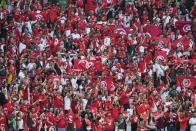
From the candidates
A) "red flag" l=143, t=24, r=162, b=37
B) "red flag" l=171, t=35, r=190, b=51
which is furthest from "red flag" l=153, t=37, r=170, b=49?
"red flag" l=143, t=24, r=162, b=37

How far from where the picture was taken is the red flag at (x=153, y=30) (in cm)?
3988

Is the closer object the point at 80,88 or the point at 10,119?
the point at 10,119

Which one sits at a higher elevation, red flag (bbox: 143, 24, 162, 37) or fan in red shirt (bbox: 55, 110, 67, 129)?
red flag (bbox: 143, 24, 162, 37)

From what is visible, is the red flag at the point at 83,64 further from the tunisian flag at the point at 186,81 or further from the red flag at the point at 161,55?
the tunisian flag at the point at 186,81

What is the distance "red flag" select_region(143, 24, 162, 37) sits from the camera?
3988 centimetres

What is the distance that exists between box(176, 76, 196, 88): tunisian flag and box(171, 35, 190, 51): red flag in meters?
2.51

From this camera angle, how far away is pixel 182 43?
127ft

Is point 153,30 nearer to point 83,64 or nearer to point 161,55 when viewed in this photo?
point 161,55

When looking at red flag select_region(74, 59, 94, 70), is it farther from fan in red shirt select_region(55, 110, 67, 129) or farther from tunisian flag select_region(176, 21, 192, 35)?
tunisian flag select_region(176, 21, 192, 35)

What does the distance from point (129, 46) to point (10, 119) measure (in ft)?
26.1

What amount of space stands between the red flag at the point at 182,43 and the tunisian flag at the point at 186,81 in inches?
98.6

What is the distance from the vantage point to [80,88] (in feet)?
116

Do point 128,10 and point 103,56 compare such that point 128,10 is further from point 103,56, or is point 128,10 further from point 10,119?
point 10,119

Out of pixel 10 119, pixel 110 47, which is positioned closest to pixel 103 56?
pixel 110 47
